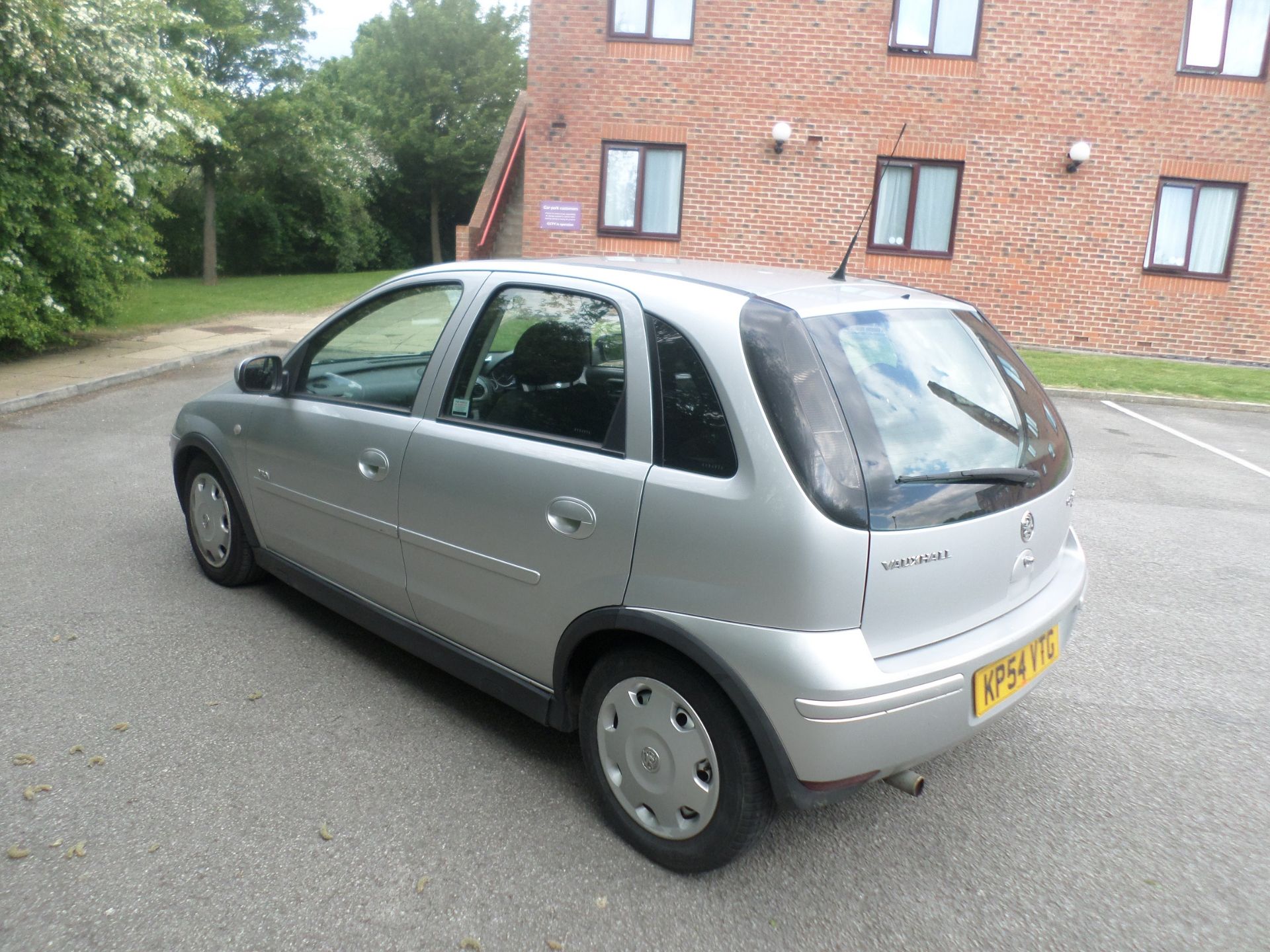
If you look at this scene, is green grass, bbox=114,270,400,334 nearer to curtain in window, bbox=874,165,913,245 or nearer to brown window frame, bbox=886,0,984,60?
curtain in window, bbox=874,165,913,245

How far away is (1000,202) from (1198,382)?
4216 mm

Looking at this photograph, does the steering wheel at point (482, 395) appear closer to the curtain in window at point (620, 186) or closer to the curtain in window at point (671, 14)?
the curtain in window at point (620, 186)

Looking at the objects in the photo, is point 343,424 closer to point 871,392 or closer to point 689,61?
point 871,392

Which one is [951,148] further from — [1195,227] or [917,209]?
[1195,227]

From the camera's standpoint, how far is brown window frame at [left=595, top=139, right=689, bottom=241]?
651 inches

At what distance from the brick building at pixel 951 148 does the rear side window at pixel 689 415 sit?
14052 mm

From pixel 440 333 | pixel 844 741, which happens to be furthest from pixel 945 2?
pixel 844 741

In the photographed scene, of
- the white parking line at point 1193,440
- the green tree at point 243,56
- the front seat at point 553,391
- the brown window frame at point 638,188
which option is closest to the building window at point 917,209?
the brown window frame at point 638,188

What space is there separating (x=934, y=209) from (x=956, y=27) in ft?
8.98

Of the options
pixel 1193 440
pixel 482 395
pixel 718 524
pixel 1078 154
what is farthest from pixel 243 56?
pixel 718 524

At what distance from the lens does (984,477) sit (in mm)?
2811

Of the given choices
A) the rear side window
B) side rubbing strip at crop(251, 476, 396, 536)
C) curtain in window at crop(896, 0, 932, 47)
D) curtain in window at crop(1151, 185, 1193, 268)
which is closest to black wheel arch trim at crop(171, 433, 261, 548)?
side rubbing strip at crop(251, 476, 396, 536)

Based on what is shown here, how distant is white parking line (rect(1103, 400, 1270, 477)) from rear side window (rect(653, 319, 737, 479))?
7.82 m

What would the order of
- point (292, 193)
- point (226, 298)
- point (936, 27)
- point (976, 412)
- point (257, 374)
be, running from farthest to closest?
point (292, 193) < point (226, 298) < point (936, 27) < point (257, 374) < point (976, 412)
